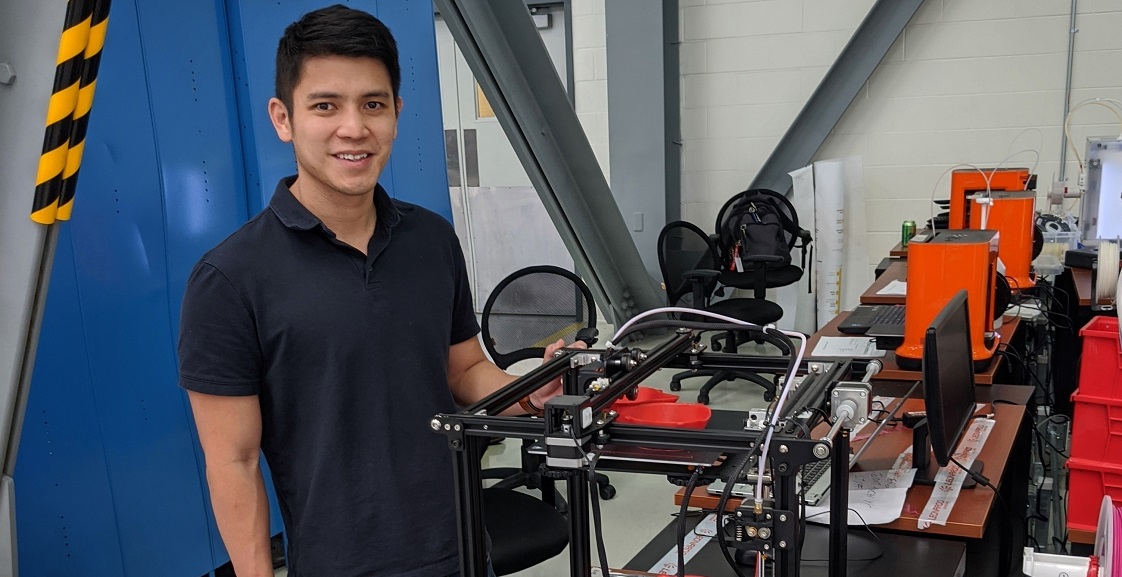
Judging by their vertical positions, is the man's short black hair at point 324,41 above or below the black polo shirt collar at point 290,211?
above

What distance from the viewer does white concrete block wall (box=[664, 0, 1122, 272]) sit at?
4691 mm

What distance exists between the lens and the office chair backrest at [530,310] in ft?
9.88

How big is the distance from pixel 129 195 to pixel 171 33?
45 centimetres

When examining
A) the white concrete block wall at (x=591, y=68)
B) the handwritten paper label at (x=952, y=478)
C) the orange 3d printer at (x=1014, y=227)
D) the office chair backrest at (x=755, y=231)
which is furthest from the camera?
the white concrete block wall at (x=591, y=68)

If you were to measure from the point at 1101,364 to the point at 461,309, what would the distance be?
1.42 m

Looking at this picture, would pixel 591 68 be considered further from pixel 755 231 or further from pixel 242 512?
pixel 242 512

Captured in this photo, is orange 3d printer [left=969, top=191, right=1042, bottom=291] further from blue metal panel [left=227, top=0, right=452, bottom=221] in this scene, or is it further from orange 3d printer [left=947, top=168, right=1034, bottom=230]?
blue metal panel [left=227, top=0, right=452, bottom=221]

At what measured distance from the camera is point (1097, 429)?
2.02 m

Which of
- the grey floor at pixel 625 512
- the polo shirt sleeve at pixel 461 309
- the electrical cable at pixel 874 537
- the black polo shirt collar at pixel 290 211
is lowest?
the grey floor at pixel 625 512

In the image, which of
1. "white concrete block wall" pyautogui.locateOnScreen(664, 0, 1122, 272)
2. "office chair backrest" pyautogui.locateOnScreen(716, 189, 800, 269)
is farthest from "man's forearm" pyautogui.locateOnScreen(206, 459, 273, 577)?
"white concrete block wall" pyautogui.locateOnScreen(664, 0, 1122, 272)

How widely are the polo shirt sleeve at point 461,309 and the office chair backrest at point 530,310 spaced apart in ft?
4.61

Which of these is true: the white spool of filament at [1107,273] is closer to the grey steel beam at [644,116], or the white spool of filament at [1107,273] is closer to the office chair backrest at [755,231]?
the office chair backrest at [755,231]

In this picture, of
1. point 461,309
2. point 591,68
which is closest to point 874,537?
point 461,309

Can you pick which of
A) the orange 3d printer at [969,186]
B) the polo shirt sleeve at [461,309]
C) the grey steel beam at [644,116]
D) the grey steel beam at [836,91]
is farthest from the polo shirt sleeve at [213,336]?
the grey steel beam at [836,91]
